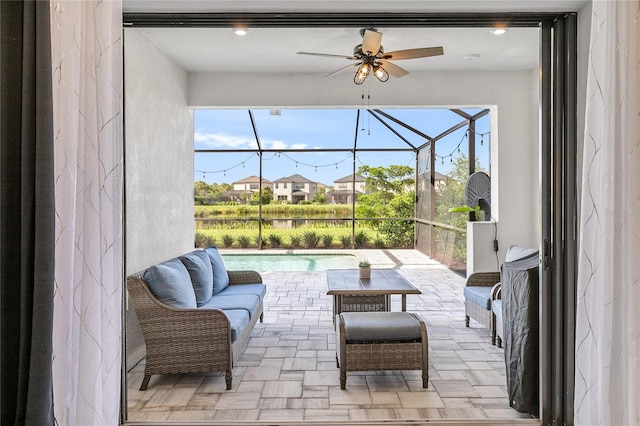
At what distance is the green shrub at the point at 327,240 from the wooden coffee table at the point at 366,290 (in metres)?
5.95

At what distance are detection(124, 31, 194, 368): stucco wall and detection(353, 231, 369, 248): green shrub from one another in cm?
560

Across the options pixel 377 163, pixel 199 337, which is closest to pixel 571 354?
pixel 199 337

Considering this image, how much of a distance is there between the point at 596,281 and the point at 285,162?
348 inches

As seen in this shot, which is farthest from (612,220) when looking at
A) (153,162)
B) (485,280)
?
(153,162)

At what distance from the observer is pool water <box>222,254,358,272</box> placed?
903cm

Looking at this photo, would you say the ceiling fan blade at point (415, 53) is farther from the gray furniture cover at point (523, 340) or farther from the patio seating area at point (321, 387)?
the patio seating area at point (321, 387)

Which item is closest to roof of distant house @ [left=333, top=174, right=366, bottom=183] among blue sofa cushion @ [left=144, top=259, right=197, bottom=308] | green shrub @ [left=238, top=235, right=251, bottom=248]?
green shrub @ [left=238, top=235, right=251, bottom=248]

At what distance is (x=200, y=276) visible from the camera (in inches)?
149

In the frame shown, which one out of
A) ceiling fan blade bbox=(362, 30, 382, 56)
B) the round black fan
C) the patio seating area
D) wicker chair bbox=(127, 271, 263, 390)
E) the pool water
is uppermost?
ceiling fan blade bbox=(362, 30, 382, 56)

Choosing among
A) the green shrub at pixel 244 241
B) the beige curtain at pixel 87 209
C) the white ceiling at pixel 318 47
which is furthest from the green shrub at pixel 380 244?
the beige curtain at pixel 87 209

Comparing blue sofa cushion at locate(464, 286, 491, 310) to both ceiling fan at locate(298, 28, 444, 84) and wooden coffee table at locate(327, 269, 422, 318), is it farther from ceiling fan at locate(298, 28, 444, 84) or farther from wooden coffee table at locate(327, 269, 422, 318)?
ceiling fan at locate(298, 28, 444, 84)

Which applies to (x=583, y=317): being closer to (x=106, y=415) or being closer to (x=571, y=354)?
(x=571, y=354)

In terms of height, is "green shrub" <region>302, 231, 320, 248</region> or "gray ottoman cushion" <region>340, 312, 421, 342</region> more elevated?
"green shrub" <region>302, 231, 320, 248</region>

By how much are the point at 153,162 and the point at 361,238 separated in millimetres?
6926
